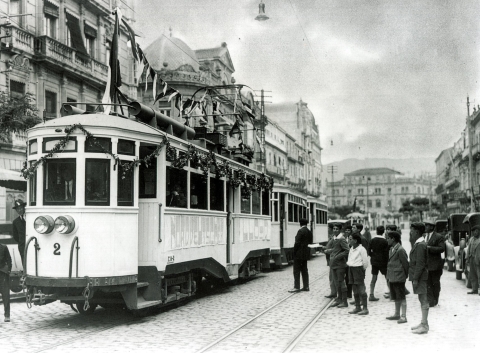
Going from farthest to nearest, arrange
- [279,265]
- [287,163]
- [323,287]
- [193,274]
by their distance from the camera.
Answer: [287,163]
[279,265]
[323,287]
[193,274]

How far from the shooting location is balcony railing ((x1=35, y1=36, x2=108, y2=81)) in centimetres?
2259

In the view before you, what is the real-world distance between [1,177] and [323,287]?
8.98 meters

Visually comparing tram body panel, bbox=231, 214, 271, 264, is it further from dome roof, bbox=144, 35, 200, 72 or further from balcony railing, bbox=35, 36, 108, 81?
dome roof, bbox=144, 35, 200, 72

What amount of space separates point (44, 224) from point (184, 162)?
2.71m

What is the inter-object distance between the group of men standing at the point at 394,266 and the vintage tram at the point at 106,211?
3010 mm

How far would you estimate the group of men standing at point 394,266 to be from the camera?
328 inches

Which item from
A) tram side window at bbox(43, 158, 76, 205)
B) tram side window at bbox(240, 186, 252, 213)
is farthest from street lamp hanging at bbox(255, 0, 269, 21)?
tram side window at bbox(43, 158, 76, 205)

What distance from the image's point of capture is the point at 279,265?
20812mm

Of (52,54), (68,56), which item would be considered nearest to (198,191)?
(52,54)

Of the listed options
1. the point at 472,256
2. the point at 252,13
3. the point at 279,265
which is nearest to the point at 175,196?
the point at 252,13

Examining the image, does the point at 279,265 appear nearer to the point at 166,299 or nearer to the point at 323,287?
the point at 323,287

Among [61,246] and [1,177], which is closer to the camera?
[61,246]

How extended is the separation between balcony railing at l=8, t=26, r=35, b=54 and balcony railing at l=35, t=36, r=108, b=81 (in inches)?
15.0

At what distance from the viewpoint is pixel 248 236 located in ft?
49.2
